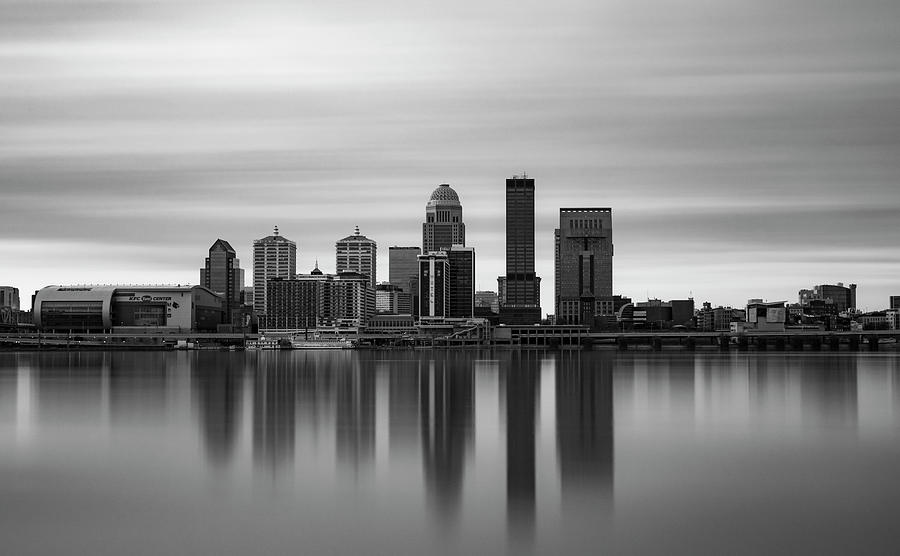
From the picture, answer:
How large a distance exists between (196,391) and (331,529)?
38.1m

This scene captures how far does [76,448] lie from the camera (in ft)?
103

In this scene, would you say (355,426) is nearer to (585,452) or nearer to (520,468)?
(585,452)

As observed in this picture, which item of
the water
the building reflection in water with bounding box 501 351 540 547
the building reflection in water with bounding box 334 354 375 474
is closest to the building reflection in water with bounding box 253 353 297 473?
the water

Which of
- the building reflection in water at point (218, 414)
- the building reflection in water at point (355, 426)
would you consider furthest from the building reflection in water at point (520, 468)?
the building reflection in water at point (218, 414)

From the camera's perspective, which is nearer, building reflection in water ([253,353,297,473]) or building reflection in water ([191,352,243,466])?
building reflection in water ([253,353,297,473])

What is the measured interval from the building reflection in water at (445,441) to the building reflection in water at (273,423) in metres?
4.31

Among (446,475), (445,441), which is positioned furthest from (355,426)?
(446,475)

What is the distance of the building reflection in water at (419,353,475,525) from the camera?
2258 centimetres

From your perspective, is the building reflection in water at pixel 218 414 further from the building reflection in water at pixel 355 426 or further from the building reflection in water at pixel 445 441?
the building reflection in water at pixel 445 441

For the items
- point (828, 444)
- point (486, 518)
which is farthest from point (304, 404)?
point (486, 518)

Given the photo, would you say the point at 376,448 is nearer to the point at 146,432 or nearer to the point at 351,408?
the point at 146,432

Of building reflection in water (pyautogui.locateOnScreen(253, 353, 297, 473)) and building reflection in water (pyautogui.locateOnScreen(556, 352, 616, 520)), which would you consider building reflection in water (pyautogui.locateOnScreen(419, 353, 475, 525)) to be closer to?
building reflection in water (pyautogui.locateOnScreen(556, 352, 616, 520))

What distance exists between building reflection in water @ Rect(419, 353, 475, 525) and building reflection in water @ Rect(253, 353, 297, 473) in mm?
4309

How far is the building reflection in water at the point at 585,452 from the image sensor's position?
2212cm
